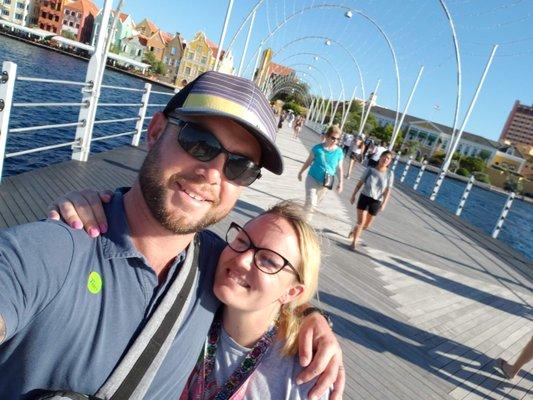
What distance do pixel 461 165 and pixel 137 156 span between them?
86440 millimetres

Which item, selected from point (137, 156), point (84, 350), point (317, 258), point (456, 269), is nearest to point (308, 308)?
point (317, 258)

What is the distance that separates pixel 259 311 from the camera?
1571 mm

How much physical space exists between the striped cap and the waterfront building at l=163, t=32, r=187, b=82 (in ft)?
308

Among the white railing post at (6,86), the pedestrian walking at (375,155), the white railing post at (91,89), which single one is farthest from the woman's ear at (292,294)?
the pedestrian walking at (375,155)

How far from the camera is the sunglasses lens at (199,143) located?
1.31 m

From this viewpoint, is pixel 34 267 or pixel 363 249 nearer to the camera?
pixel 34 267

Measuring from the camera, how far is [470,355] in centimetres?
470

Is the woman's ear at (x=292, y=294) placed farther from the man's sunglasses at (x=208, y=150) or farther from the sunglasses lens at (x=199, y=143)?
the sunglasses lens at (x=199, y=143)

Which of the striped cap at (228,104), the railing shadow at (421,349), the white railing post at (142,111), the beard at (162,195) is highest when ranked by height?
the striped cap at (228,104)

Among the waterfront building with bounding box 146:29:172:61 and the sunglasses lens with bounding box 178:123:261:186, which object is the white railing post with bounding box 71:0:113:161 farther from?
the waterfront building with bounding box 146:29:172:61

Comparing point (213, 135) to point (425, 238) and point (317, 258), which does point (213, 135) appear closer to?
point (317, 258)

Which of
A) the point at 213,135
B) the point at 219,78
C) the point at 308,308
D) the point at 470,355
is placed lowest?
the point at 470,355

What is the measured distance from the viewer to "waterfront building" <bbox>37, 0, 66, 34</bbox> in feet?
265

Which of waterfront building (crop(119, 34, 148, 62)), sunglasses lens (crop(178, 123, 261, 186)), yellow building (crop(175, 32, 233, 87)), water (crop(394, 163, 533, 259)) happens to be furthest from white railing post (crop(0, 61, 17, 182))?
waterfront building (crop(119, 34, 148, 62))
